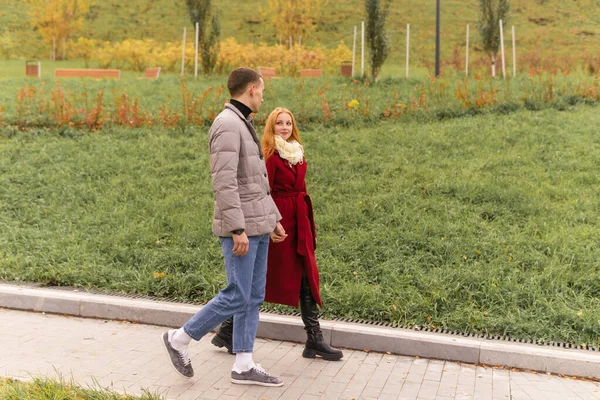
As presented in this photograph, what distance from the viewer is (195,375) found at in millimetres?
4594

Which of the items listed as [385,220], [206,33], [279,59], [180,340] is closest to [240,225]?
[180,340]

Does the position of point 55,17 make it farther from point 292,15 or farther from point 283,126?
point 283,126

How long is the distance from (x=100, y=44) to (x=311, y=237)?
34.3 m

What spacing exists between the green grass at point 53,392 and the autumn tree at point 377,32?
1512 centimetres

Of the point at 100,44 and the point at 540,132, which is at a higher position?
the point at 100,44

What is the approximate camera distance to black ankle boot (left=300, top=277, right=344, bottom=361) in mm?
4945

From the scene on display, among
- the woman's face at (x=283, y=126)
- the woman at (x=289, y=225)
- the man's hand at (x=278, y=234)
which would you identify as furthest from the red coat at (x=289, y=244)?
the man's hand at (x=278, y=234)

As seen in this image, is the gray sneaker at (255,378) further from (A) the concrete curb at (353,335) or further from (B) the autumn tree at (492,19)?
(B) the autumn tree at (492,19)

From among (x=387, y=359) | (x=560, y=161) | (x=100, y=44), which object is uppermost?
(x=100, y=44)

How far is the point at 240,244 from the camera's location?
4.09m

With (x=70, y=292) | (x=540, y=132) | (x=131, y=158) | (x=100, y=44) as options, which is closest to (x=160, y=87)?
(x=131, y=158)

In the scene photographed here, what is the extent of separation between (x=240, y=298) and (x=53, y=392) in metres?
1.30

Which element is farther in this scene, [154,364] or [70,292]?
[70,292]

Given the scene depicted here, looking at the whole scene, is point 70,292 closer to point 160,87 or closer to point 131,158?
point 131,158
